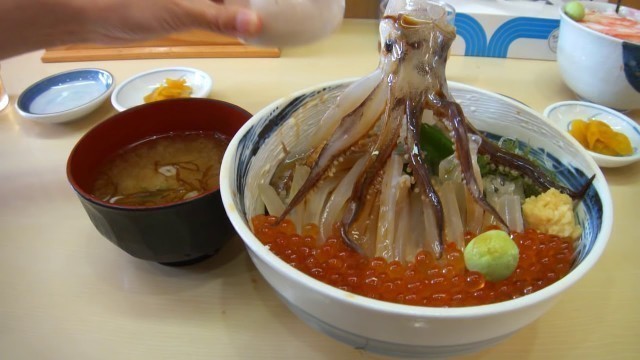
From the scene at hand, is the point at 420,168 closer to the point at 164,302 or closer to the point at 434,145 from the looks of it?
the point at 434,145

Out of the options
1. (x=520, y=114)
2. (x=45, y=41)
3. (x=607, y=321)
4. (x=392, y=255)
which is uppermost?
(x=45, y=41)

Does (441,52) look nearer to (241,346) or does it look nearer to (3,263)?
(241,346)

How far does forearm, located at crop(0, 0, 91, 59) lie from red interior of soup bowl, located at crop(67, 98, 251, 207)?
183 mm

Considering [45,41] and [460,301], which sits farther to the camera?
[45,41]

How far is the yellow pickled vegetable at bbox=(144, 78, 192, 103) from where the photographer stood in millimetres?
1151

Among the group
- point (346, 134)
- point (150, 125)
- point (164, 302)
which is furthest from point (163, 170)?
point (346, 134)

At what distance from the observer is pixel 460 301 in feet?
1.73

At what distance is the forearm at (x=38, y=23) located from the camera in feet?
2.51

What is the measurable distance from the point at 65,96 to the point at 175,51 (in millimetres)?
384

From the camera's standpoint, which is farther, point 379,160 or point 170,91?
point 170,91

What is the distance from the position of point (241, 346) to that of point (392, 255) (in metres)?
0.25

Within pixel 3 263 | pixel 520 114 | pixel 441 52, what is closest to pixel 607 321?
pixel 520 114

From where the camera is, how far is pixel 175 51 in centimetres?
146

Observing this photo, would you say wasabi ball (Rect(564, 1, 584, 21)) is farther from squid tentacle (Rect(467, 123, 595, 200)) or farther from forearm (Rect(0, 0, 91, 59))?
forearm (Rect(0, 0, 91, 59))
